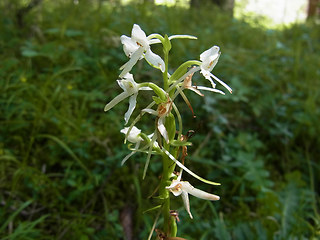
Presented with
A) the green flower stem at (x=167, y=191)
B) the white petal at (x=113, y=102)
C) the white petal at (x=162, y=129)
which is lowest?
the green flower stem at (x=167, y=191)

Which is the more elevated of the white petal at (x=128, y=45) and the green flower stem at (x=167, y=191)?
the white petal at (x=128, y=45)

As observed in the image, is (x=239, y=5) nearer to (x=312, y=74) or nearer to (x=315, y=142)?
(x=312, y=74)

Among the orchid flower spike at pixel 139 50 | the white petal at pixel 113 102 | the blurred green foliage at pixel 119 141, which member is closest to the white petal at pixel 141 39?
the orchid flower spike at pixel 139 50

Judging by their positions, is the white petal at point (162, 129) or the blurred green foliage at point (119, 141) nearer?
the white petal at point (162, 129)

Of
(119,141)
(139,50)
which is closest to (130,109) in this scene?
(139,50)

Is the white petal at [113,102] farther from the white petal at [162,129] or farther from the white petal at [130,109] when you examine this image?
the white petal at [162,129]

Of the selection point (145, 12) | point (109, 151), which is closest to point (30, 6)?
point (145, 12)
